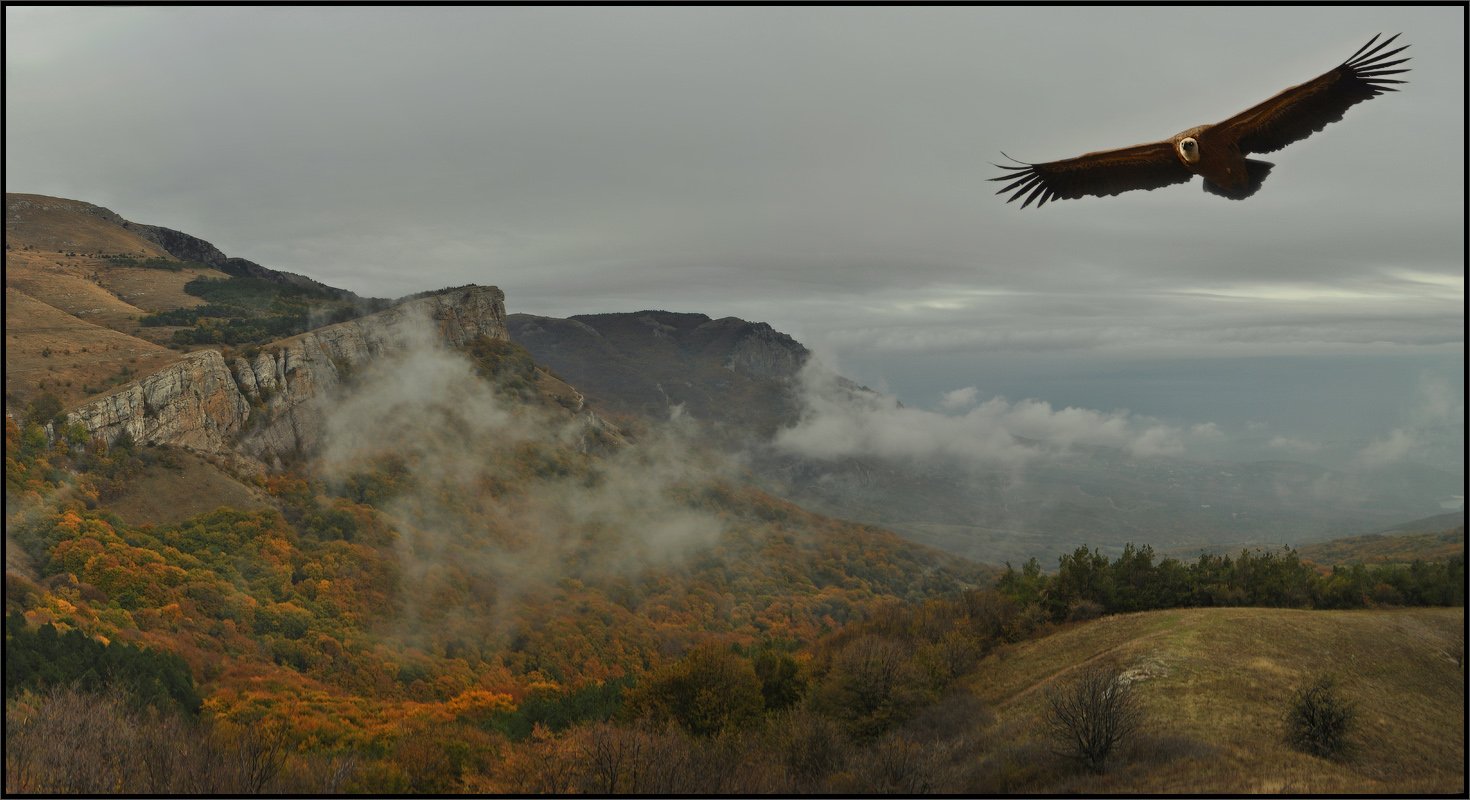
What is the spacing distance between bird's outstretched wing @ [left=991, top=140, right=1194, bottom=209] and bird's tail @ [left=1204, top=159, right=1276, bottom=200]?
2.59 feet

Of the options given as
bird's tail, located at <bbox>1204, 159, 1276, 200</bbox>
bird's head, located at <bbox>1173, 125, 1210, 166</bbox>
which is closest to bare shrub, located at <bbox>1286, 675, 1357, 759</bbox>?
bird's tail, located at <bbox>1204, 159, 1276, 200</bbox>

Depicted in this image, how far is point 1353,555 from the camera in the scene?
163000 mm

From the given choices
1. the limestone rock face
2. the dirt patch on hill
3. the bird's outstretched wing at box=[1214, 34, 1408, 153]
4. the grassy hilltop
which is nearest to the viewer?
the bird's outstretched wing at box=[1214, 34, 1408, 153]

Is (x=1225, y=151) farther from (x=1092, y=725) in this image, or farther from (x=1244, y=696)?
(x=1244, y=696)

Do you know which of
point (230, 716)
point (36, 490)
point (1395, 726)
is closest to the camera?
point (1395, 726)

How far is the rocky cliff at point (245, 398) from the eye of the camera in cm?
9931

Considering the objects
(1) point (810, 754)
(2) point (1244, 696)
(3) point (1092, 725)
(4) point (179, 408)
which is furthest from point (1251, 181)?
(4) point (179, 408)

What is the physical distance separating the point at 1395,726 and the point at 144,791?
5513cm

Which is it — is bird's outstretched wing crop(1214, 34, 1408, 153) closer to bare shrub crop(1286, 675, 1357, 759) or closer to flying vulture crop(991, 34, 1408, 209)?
flying vulture crop(991, 34, 1408, 209)

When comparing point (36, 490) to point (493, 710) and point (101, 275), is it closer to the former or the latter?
point (493, 710)

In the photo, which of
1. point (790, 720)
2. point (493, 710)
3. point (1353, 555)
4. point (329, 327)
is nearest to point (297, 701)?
point (493, 710)

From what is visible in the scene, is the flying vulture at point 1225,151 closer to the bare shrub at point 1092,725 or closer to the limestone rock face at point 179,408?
the bare shrub at point 1092,725

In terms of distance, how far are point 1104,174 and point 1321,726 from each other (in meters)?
29.9

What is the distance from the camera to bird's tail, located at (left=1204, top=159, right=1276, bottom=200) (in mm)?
12797
